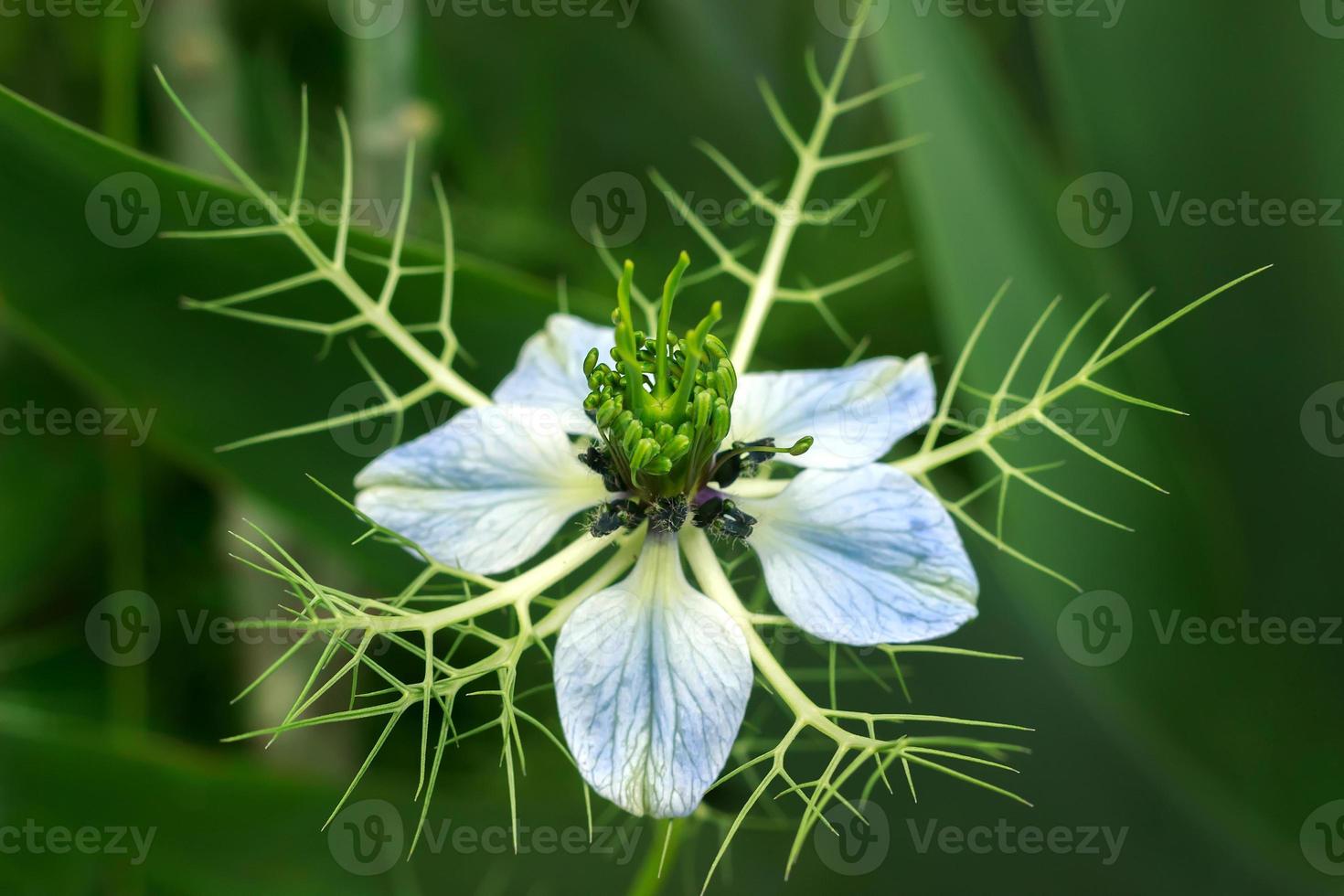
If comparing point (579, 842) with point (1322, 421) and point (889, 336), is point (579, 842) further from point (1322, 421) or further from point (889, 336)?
point (1322, 421)

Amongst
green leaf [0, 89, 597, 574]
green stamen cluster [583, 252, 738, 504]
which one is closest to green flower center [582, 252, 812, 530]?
green stamen cluster [583, 252, 738, 504]

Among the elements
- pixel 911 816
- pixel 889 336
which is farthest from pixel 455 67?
pixel 911 816

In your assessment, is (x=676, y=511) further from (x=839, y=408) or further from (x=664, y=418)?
(x=839, y=408)

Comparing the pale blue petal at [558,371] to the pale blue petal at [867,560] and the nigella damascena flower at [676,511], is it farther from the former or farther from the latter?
the pale blue petal at [867,560]

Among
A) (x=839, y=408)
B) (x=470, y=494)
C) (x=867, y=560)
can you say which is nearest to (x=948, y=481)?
(x=839, y=408)

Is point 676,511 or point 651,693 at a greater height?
point 676,511

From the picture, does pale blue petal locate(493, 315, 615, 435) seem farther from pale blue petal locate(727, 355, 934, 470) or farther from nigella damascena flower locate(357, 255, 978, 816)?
pale blue petal locate(727, 355, 934, 470)
